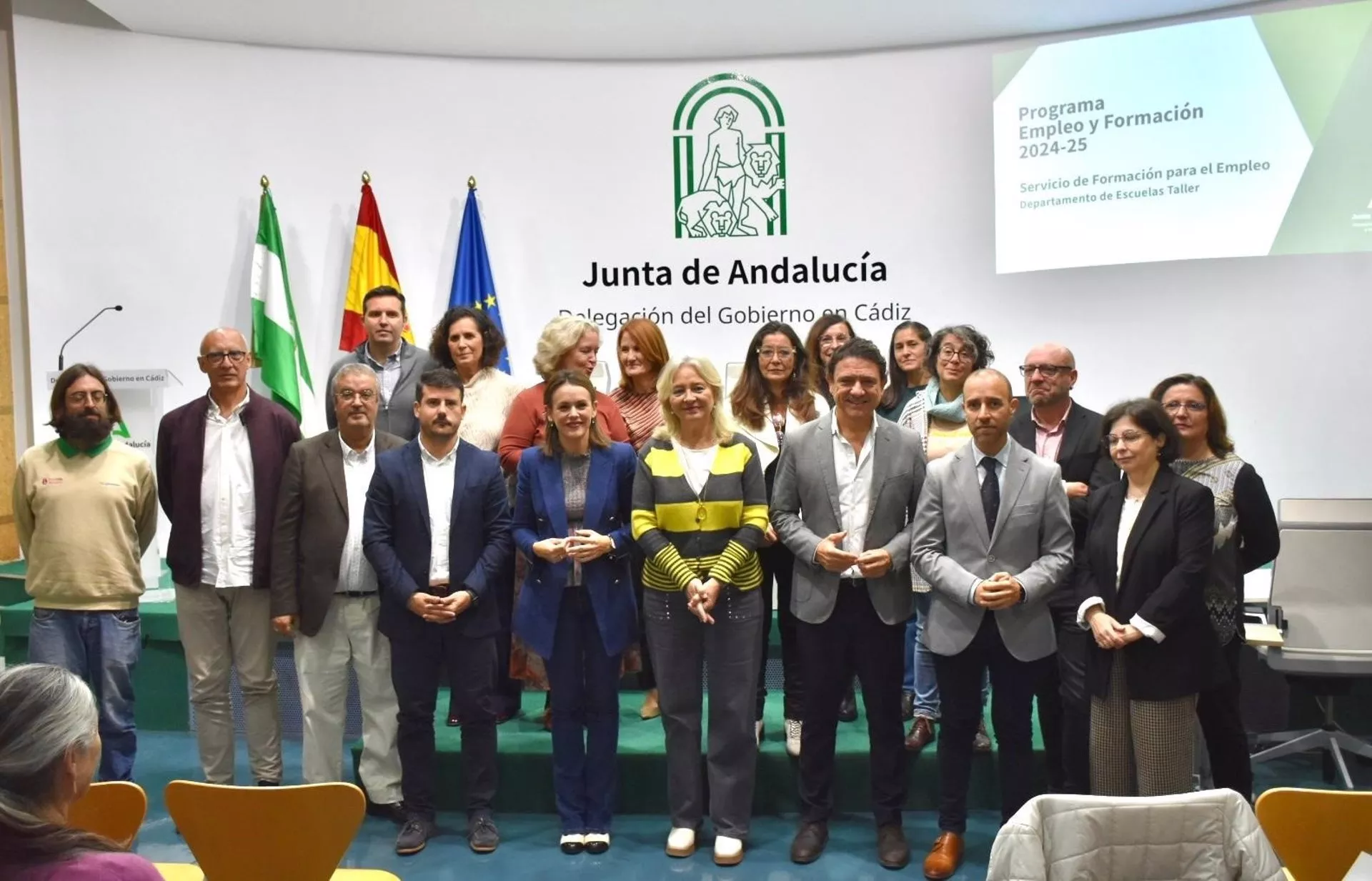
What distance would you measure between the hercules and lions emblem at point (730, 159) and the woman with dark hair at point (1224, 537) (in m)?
3.28

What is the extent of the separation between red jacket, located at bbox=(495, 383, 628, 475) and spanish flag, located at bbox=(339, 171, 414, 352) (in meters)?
2.37

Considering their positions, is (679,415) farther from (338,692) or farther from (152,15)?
(152,15)

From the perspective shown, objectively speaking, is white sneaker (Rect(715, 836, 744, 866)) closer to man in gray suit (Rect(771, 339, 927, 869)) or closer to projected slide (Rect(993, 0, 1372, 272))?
man in gray suit (Rect(771, 339, 927, 869))

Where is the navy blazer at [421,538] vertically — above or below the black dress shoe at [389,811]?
above

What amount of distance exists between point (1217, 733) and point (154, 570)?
4.98 meters

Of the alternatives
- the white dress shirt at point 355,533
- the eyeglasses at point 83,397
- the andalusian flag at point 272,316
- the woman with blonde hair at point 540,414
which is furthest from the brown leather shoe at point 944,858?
the andalusian flag at point 272,316

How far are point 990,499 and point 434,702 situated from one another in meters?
1.99

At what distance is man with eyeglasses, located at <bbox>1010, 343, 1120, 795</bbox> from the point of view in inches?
126

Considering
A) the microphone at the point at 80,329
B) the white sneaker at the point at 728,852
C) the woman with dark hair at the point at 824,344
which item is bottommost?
the white sneaker at the point at 728,852

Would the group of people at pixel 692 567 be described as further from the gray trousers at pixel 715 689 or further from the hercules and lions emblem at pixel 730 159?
the hercules and lions emblem at pixel 730 159

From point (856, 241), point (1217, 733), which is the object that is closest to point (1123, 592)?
point (1217, 733)

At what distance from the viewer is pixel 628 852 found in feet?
11.6

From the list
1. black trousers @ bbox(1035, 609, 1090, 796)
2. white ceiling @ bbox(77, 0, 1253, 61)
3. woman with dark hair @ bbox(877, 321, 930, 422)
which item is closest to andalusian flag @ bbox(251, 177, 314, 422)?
white ceiling @ bbox(77, 0, 1253, 61)

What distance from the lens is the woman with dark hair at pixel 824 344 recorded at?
410 centimetres
